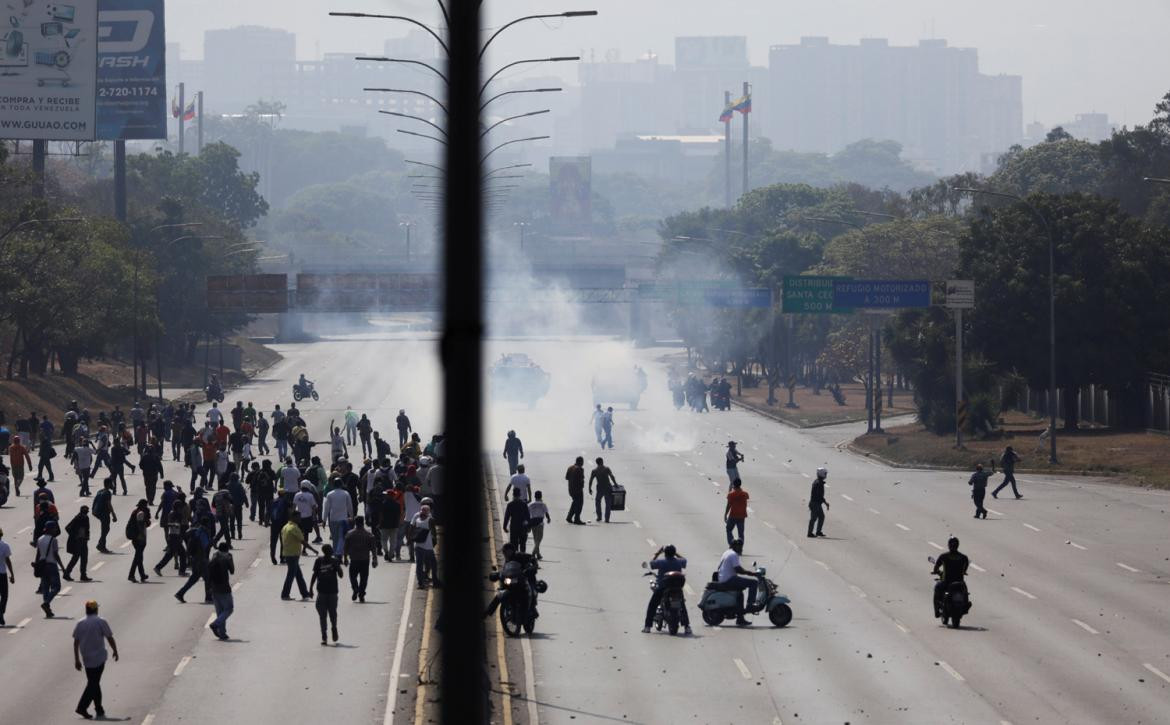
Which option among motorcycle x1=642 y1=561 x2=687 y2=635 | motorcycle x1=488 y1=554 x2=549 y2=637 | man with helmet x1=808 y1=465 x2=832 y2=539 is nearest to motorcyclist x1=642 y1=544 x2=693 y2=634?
motorcycle x1=642 y1=561 x2=687 y2=635

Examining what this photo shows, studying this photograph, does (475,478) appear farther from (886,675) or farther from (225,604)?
(886,675)

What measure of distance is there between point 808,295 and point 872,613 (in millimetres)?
48915

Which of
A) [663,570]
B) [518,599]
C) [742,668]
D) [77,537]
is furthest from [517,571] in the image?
[77,537]

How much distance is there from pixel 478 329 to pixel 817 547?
70.9m

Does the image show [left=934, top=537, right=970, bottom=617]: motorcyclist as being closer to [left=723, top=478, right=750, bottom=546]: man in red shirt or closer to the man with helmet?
[left=723, top=478, right=750, bottom=546]: man in red shirt

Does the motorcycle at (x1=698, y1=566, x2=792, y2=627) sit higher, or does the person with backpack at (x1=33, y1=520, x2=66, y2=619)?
the person with backpack at (x1=33, y1=520, x2=66, y2=619)

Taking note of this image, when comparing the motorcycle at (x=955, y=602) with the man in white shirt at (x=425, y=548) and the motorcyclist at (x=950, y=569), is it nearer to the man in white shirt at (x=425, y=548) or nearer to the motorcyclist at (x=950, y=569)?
the motorcyclist at (x=950, y=569)

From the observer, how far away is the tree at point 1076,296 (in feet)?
226

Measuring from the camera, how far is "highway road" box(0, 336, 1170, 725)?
891 inches

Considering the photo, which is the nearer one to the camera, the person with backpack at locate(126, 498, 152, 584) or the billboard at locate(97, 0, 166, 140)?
the person with backpack at locate(126, 498, 152, 584)

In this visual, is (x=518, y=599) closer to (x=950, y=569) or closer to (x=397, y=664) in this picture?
(x=397, y=664)

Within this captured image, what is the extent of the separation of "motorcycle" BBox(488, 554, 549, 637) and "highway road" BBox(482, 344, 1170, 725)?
1.33ft

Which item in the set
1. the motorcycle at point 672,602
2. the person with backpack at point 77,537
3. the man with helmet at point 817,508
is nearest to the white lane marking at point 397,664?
the motorcycle at point 672,602

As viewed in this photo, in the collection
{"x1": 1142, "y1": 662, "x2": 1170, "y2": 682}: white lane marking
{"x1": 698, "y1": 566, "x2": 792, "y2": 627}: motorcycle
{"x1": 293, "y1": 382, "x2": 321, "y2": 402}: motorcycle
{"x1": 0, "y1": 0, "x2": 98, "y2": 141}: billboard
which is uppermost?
{"x1": 0, "y1": 0, "x2": 98, "y2": 141}: billboard
